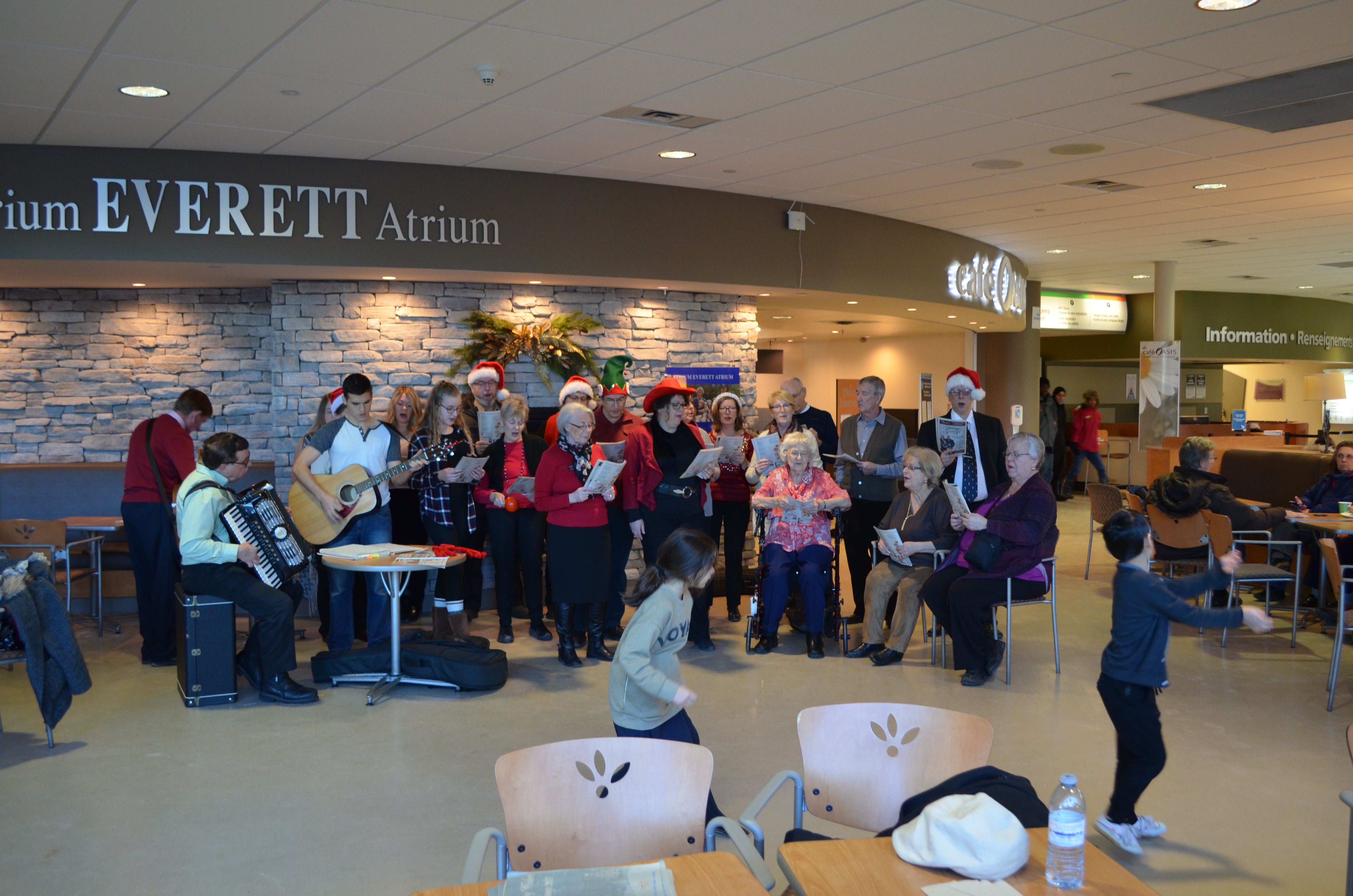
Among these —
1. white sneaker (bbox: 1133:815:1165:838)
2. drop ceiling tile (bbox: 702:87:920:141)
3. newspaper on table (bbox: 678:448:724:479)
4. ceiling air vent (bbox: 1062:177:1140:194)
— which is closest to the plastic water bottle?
white sneaker (bbox: 1133:815:1165:838)

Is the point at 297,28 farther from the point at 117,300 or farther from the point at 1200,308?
the point at 1200,308

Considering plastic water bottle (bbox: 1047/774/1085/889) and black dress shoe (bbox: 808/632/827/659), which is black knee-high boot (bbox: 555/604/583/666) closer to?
black dress shoe (bbox: 808/632/827/659)

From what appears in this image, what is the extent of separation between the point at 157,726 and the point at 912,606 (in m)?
4.07

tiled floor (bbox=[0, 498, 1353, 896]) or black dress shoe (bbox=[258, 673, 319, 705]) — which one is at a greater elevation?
black dress shoe (bbox=[258, 673, 319, 705])

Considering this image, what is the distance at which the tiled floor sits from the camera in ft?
11.3

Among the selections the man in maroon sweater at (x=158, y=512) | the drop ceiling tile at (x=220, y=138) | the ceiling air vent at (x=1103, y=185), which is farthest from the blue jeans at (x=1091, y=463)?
the man in maroon sweater at (x=158, y=512)

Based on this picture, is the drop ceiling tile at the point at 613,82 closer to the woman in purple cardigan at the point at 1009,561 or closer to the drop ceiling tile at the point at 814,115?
the drop ceiling tile at the point at 814,115

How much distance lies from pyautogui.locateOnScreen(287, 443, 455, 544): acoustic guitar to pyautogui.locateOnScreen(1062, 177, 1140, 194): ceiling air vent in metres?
5.03

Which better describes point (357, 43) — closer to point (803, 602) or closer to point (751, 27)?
point (751, 27)

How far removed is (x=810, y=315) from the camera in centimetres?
1264

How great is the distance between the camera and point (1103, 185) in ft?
25.0

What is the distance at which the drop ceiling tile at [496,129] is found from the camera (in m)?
5.52

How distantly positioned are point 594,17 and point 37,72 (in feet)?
9.04

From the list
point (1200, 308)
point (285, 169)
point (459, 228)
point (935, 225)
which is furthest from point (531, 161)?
point (1200, 308)
